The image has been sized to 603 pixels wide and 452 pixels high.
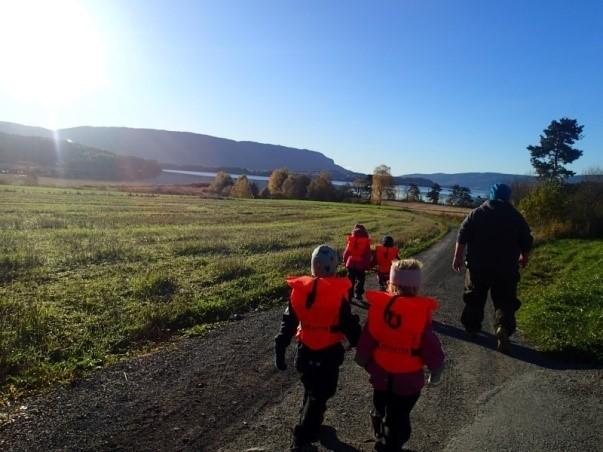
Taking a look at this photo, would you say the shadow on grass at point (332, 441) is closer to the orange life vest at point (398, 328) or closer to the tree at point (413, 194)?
the orange life vest at point (398, 328)

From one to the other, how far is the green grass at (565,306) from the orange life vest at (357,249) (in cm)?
324

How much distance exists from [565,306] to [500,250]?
145 inches

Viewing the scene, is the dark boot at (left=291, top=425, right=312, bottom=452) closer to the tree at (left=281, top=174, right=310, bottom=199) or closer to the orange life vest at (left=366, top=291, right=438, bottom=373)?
the orange life vest at (left=366, top=291, right=438, bottom=373)

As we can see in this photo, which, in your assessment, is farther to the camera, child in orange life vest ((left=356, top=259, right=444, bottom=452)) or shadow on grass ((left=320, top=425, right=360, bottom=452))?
shadow on grass ((left=320, top=425, right=360, bottom=452))

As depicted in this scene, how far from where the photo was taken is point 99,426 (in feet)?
14.7

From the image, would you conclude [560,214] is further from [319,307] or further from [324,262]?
[319,307]

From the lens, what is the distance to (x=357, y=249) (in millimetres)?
10188

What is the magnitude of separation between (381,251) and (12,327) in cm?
701

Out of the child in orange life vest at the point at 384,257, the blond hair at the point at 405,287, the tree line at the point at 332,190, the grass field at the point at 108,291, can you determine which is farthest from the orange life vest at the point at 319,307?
the tree line at the point at 332,190

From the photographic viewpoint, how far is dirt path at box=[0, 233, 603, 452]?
4273 millimetres

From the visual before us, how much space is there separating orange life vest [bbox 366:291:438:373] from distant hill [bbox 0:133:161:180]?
447ft

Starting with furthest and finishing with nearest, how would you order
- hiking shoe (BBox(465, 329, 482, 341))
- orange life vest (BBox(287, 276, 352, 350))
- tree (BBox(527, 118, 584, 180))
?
tree (BBox(527, 118, 584, 180))
hiking shoe (BBox(465, 329, 482, 341))
orange life vest (BBox(287, 276, 352, 350))

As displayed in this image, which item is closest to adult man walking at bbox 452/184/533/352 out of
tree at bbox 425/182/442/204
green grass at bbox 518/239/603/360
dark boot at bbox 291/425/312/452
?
green grass at bbox 518/239/603/360

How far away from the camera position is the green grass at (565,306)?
7.08m
